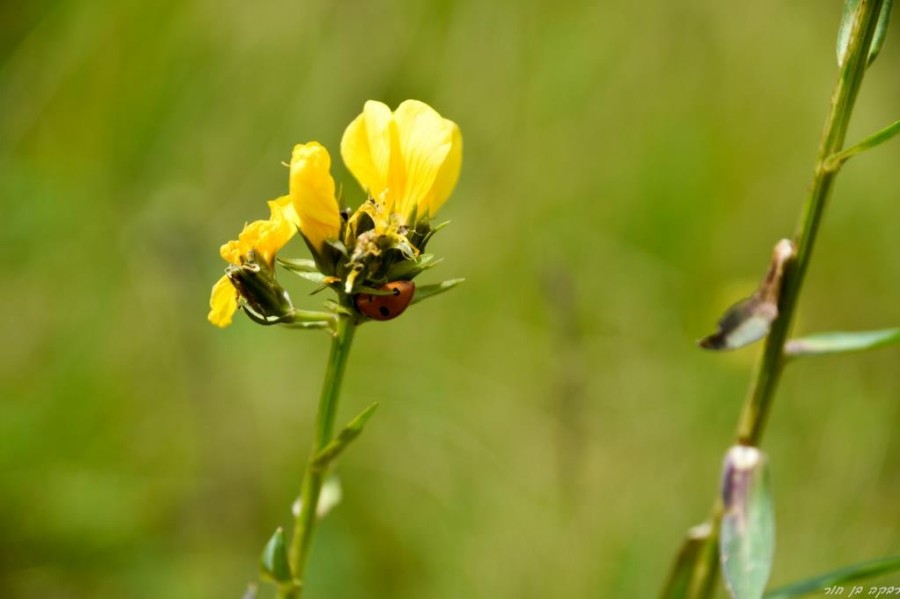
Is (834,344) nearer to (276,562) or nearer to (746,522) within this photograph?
(746,522)

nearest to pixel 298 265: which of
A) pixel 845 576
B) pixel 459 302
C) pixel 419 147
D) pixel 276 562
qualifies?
pixel 419 147

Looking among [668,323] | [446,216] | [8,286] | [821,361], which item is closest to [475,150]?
[446,216]

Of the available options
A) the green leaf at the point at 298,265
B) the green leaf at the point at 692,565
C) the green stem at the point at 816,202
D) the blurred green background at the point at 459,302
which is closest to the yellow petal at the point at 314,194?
the green leaf at the point at 298,265

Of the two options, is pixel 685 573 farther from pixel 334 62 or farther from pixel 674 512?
pixel 334 62

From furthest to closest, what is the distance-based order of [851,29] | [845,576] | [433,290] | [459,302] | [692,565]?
[459,302]
[692,565]
[845,576]
[851,29]
[433,290]

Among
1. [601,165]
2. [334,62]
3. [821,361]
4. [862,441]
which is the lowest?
[862,441]

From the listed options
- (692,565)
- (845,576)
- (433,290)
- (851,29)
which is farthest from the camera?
(692,565)

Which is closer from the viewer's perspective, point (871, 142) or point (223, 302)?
point (871, 142)
